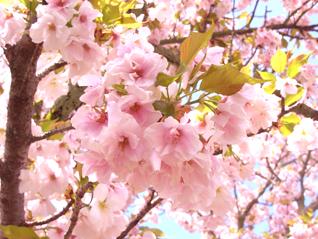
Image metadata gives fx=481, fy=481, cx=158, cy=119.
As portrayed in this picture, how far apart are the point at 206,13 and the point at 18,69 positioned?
312 cm

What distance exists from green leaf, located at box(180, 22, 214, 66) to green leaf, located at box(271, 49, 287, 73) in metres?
0.76

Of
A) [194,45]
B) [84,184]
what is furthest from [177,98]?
[84,184]

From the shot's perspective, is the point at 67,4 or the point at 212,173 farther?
the point at 67,4

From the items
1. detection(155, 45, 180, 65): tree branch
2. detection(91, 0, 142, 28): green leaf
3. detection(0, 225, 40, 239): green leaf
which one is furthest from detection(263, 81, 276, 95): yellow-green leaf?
detection(155, 45, 180, 65): tree branch

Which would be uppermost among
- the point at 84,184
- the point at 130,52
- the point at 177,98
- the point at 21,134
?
the point at 130,52

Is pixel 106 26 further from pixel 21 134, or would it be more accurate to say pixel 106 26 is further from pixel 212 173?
pixel 212 173

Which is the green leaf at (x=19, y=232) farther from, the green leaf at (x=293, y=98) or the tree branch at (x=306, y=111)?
the tree branch at (x=306, y=111)

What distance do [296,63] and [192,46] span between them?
0.83m

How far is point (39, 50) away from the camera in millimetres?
1562

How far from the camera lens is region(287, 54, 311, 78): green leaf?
5.89 ft

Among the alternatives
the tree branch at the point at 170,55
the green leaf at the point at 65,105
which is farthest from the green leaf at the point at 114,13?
the green leaf at the point at 65,105

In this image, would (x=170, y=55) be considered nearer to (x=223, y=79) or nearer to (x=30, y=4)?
(x=30, y=4)

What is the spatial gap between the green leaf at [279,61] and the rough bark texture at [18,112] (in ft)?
2.83

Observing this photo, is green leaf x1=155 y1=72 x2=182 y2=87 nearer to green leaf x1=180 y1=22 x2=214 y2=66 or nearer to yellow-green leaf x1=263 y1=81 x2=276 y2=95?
green leaf x1=180 y1=22 x2=214 y2=66
